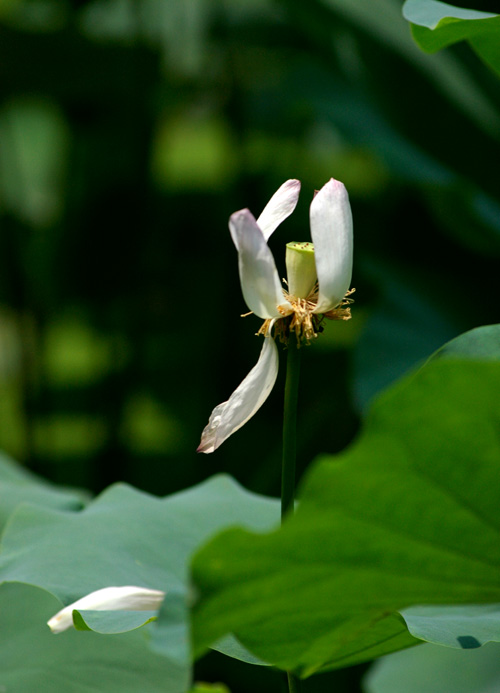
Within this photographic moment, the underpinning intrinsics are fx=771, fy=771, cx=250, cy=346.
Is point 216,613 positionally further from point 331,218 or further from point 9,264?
point 9,264

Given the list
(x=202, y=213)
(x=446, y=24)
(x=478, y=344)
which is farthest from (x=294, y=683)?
(x=202, y=213)

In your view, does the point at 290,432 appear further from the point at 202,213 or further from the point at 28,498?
the point at 202,213

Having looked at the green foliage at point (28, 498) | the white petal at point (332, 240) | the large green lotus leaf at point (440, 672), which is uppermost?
the white petal at point (332, 240)

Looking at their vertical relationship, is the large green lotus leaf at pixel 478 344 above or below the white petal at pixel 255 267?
below

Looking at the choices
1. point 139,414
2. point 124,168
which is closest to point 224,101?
point 124,168

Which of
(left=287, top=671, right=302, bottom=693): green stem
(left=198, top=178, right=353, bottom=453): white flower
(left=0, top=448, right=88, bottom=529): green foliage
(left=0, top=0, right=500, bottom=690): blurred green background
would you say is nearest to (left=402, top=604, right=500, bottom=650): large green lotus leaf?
(left=287, top=671, right=302, bottom=693): green stem

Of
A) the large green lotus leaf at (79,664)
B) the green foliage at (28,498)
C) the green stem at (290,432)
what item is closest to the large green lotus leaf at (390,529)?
the green stem at (290,432)

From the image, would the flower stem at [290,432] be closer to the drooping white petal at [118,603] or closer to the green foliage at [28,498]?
the drooping white petal at [118,603]
